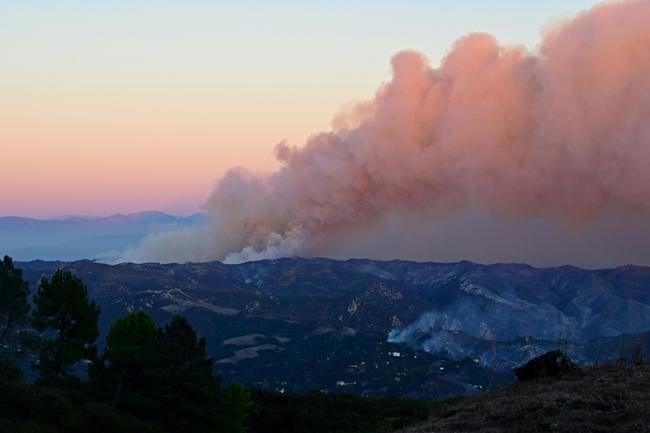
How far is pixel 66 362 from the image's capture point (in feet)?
269

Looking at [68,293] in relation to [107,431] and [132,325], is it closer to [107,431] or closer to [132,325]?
[132,325]

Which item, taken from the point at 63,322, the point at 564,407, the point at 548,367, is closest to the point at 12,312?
the point at 63,322

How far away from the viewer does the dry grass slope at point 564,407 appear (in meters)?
32.5

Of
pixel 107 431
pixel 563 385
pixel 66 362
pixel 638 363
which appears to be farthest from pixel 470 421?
pixel 66 362

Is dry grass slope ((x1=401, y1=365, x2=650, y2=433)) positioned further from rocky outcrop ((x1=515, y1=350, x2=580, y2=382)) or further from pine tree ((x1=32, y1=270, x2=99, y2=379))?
pine tree ((x1=32, y1=270, x2=99, y2=379))

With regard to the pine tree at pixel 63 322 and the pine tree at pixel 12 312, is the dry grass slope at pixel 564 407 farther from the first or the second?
the pine tree at pixel 12 312

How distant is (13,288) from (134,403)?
74.6 ft

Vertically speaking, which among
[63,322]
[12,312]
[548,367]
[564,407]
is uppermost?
[12,312]

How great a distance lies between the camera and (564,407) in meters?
35.6

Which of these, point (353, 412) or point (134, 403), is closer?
point (134, 403)

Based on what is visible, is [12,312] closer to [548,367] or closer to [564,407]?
[548,367]

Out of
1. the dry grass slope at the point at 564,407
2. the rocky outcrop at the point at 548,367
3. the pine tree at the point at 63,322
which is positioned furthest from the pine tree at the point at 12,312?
the rocky outcrop at the point at 548,367

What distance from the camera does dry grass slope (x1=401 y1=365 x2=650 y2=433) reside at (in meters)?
32.5

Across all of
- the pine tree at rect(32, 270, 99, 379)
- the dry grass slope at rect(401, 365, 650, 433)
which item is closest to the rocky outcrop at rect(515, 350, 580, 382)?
the dry grass slope at rect(401, 365, 650, 433)
